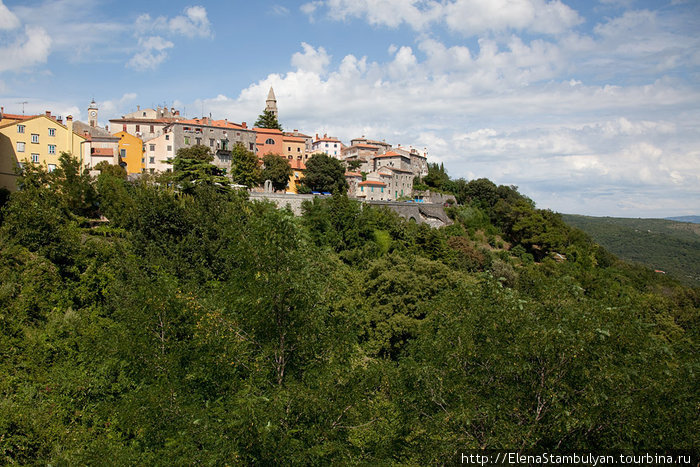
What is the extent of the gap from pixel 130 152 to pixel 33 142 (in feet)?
47.3

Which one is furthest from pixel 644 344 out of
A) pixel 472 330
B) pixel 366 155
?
pixel 366 155

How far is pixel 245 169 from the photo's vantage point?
160 feet

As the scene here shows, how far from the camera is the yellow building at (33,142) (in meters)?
31.9

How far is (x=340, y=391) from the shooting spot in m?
8.93

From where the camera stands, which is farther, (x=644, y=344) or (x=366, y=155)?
(x=366, y=155)

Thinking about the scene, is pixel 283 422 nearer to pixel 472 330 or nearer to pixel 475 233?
pixel 472 330

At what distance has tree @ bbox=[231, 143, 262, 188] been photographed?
48.1 m

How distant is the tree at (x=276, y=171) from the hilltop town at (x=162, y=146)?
4.80ft

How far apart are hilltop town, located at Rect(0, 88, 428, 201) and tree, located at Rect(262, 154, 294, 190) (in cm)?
146

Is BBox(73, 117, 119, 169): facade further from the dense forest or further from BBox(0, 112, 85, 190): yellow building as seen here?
the dense forest

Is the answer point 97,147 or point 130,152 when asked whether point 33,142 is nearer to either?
point 97,147

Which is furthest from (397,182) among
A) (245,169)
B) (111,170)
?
(111,170)

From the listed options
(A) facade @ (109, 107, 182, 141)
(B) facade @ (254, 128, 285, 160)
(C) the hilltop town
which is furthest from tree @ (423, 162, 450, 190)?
(A) facade @ (109, 107, 182, 141)

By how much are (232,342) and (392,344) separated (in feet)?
59.9
